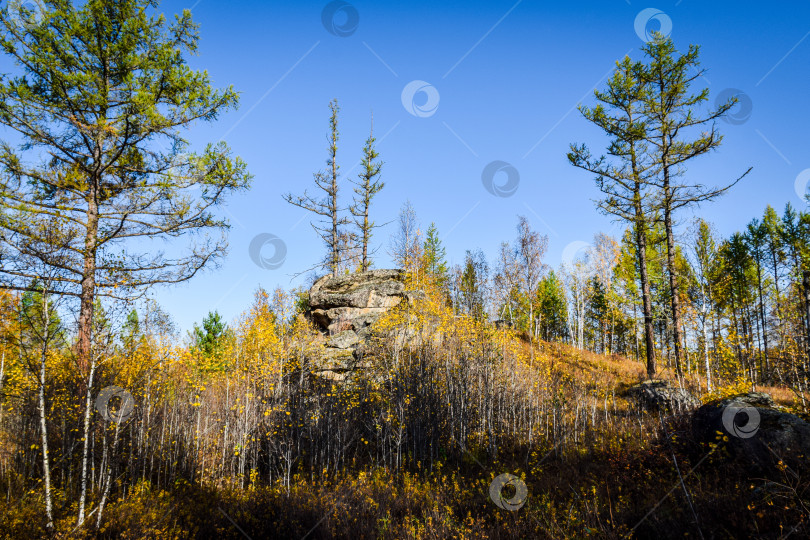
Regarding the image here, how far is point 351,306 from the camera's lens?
64.7 feet

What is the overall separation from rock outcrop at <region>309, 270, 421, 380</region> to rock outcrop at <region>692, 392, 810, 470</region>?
10.9m

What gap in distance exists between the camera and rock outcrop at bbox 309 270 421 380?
54.5 ft

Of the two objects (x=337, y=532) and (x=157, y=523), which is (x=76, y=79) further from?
(x=337, y=532)

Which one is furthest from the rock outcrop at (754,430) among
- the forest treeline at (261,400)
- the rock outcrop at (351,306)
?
the rock outcrop at (351,306)

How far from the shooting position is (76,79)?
416 inches

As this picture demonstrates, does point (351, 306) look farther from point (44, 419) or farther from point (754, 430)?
point (754, 430)

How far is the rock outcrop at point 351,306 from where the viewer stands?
655 inches

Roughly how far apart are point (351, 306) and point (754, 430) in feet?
50.4

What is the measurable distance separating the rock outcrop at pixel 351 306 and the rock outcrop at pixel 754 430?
10.9 m

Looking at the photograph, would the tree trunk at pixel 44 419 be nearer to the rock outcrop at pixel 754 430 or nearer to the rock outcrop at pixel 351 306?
the rock outcrop at pixel 351 306

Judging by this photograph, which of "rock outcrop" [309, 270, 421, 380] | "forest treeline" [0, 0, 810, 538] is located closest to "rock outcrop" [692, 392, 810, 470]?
"forest treeline" [0, 0, 810, 538]

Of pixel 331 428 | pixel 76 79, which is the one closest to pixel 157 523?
pixel 331 428

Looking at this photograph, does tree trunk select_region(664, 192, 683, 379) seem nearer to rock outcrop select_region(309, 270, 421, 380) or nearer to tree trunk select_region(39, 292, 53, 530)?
rock outcrop select_region(309, 270, 421, 380)

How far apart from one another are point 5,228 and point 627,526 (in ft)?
52.6
